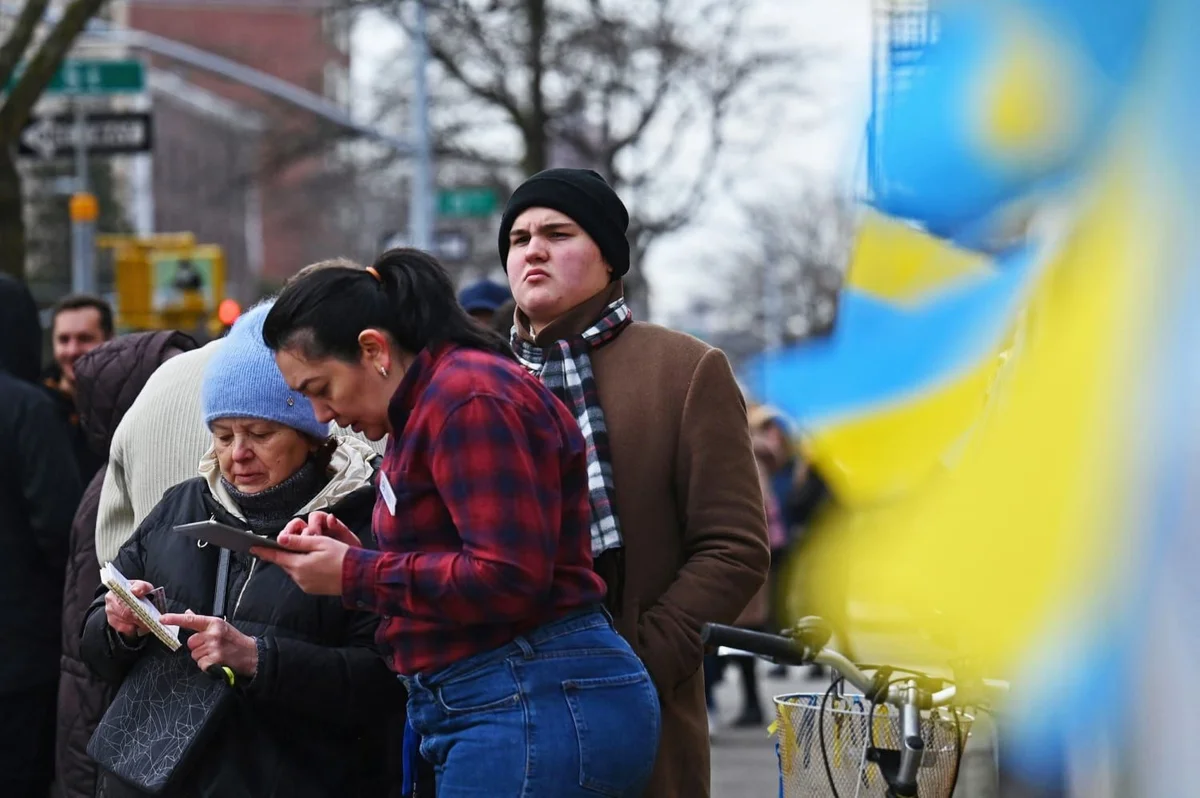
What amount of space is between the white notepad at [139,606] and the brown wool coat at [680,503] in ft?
2.63

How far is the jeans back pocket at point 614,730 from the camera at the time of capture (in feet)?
9.08

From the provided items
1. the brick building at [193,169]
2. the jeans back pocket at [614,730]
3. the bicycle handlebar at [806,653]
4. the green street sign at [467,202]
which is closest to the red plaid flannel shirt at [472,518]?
the jeans back pocket at [614,730]

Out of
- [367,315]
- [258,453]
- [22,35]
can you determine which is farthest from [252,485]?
[22,35]

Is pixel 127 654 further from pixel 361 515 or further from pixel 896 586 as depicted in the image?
pixel 896 586

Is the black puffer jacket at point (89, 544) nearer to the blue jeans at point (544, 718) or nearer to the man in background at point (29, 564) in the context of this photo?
the man in background at point (29, 564)

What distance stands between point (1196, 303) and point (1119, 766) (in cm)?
32

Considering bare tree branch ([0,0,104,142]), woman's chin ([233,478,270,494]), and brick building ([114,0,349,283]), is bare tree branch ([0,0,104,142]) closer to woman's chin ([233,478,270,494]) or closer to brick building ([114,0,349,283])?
woman's chin ([233,478,270,494])

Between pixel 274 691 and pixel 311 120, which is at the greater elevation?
pixel 311 120

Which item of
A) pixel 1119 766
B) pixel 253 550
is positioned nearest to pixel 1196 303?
pixel 1119 766

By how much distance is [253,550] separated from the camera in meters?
2.83

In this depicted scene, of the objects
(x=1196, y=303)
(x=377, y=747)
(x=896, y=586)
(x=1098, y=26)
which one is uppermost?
(x=1098, y=26)

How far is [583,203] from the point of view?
342 centimetres

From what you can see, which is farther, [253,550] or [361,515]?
[361,515]

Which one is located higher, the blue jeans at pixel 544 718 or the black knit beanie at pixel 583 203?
the black knit beanie at pixel 583 203
